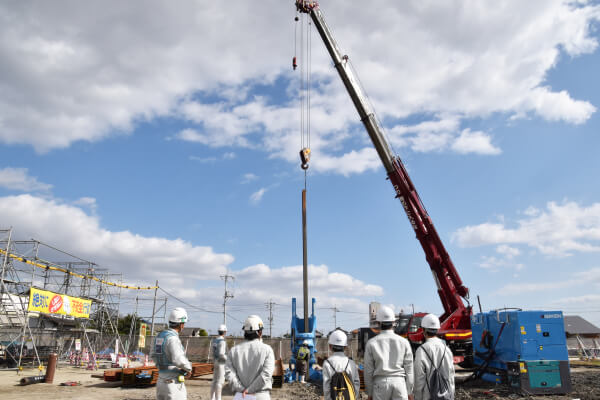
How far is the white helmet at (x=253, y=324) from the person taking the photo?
4809 mm

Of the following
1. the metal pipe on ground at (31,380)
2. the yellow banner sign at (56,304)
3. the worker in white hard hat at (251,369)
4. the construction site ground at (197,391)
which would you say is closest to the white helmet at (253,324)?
the worker in white hard hat at (251,369)

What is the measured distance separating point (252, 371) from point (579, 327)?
49773 mm

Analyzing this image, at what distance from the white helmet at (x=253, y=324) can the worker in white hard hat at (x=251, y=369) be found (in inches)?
7.2

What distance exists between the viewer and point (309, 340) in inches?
571

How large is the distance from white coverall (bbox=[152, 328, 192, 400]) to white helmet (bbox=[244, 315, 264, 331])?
143cm

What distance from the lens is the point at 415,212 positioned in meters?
16.9

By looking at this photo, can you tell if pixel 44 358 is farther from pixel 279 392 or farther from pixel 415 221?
pixel 415 221

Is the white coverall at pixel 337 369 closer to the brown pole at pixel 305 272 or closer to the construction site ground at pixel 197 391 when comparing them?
the construction site ground at pixel 197 391

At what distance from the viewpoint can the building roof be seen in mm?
41156

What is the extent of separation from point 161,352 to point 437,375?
12.2 feet

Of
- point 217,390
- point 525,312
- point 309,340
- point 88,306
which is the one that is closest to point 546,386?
point 525,312

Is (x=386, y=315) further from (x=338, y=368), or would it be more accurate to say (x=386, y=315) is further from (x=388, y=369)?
(x=338, y=368)

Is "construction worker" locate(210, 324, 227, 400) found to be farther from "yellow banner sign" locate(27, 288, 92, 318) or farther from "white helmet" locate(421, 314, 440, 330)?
"yellow banner sign" locate(27, 288, 92, 318)

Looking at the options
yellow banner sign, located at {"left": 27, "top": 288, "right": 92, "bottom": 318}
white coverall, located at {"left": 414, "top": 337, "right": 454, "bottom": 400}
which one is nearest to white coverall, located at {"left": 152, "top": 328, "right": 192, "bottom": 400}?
white coverall, located at {"left": 414, "top": 337, "right": 454, "bottom": 400}
